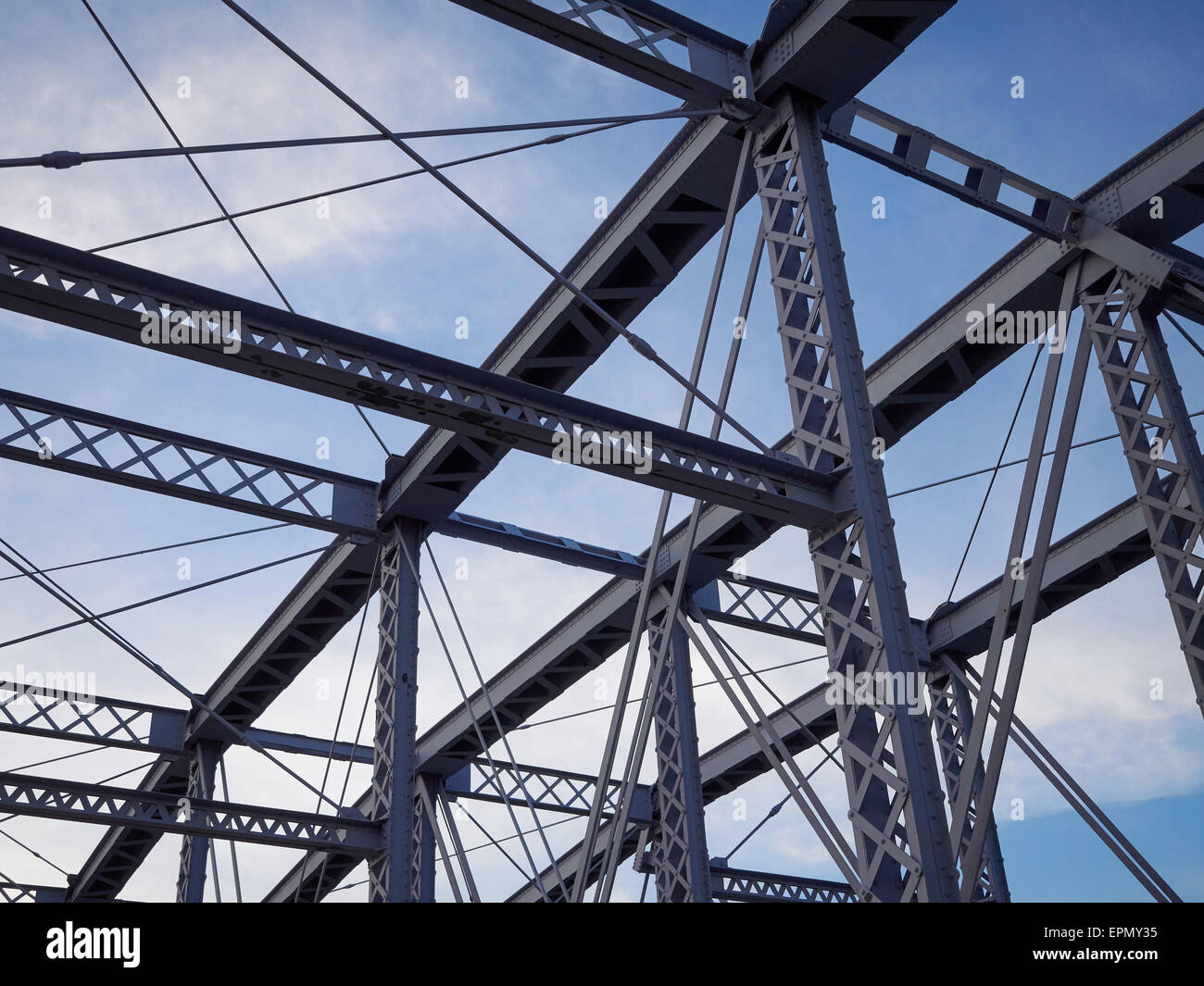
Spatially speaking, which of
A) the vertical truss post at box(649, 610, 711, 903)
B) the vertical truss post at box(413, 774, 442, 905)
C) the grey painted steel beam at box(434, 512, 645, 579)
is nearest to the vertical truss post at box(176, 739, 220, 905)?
the vertical truss post at box(413, 774, 442, 905)

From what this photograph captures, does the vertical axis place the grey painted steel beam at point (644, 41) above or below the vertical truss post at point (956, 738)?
above

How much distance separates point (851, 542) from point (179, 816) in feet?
31.5

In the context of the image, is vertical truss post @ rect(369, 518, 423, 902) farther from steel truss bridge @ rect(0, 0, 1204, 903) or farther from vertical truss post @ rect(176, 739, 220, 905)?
vertical truss post @ rect(176, 739, 220, 905)

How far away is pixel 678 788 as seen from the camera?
18.3 m

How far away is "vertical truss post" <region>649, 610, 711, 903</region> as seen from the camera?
1756 centimetres

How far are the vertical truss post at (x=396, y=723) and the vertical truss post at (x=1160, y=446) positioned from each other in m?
9.80

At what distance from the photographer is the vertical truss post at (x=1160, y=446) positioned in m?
11.9

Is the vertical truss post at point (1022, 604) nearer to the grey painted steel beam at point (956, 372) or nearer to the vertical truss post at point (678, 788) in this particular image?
the grey painted steel beam at point (956, 372)

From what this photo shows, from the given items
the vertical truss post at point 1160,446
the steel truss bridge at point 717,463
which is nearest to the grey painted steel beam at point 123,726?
the steel truss bridge at point 717,463

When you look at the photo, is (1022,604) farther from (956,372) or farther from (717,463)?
(956,372)

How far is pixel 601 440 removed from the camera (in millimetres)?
10727

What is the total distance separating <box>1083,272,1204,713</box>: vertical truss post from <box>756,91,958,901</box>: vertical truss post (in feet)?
11.3
